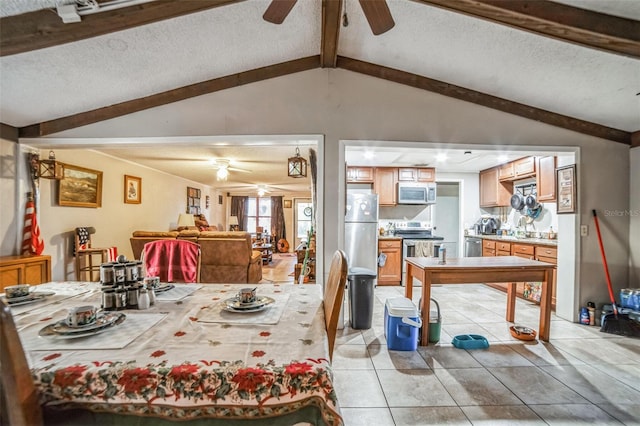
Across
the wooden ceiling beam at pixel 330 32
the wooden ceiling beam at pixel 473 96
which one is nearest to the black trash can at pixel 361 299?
the wooden ceiling beam at pixel 473 96

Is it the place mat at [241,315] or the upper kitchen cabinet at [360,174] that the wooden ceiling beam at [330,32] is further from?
the upper kitchen cabinet at [360,174]

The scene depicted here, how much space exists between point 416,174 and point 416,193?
0.36 meters

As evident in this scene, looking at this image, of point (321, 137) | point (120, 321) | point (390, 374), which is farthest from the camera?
point (321, 137)

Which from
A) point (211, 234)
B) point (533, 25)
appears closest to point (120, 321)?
point (533, 25)

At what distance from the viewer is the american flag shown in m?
3.07

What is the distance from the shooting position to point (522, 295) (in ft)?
13.9

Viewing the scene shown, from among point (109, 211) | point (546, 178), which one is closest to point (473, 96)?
point (546, 178)

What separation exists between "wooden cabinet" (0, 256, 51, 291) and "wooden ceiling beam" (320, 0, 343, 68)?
140 inches

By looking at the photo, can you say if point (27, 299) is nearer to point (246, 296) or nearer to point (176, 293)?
point (176, 293)

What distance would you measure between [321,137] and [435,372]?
2.32 metres

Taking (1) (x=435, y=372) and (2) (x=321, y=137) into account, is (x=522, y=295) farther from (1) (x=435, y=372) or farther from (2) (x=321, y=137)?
(2) (x=321, y=137)

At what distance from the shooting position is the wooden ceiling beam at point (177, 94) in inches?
117

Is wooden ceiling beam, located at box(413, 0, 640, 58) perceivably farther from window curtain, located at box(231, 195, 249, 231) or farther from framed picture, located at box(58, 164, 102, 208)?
window curtain, located at box(231, 195, 249, 231)

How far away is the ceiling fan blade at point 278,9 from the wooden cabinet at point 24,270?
3211 mm
